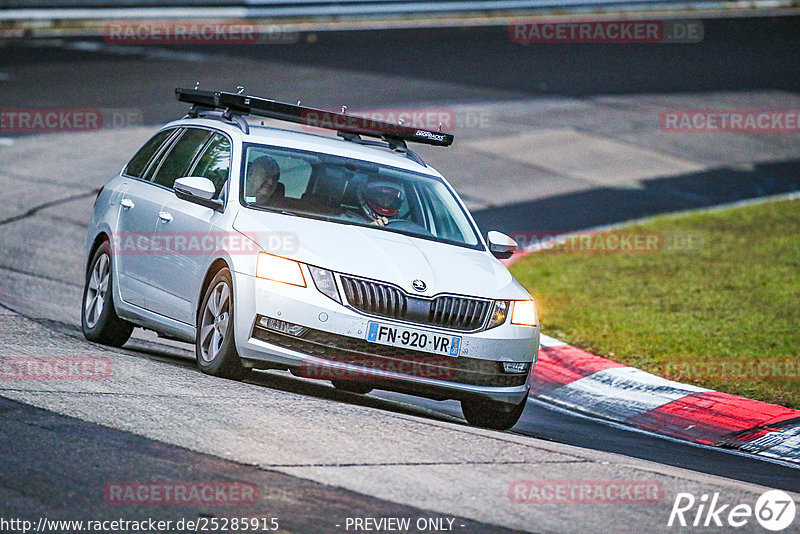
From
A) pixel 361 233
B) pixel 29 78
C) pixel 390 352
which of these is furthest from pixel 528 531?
pixel 29 78

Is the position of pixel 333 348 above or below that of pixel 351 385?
above

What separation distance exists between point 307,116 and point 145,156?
5.42 feet

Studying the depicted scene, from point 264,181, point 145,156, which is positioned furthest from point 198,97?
point 264,181

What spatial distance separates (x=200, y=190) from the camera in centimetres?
854

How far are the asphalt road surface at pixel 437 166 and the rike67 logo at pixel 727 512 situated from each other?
91 millimetres

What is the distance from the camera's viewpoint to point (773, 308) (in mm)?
13039

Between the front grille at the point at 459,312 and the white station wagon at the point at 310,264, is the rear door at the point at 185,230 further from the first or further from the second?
the front grille at the point at 459,312

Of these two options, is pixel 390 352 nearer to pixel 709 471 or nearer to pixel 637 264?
pixel 709 471

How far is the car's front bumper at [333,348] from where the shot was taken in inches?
305

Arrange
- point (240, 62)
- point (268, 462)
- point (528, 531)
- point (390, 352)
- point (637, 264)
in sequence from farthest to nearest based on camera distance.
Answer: point (240, 62), point (637, 264), point (390, 352), point (268, 462), point (528, 531)

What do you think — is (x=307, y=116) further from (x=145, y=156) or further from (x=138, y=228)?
(x=145, y=156)

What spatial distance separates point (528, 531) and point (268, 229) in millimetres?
3143

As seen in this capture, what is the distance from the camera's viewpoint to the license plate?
25.5 feet

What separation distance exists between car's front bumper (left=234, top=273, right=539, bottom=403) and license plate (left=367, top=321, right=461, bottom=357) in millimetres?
30
